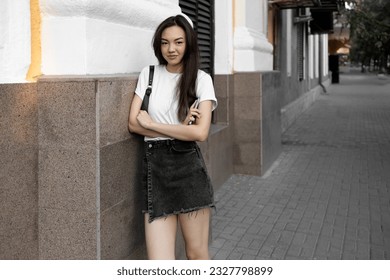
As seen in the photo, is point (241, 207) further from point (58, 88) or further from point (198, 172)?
point (58, 88)

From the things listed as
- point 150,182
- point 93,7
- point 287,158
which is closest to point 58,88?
point 93,7

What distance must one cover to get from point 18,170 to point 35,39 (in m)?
0.81

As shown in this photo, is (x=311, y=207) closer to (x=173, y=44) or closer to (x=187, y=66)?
(x=187, y=66)

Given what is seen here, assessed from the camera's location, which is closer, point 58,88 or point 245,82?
point 58,88

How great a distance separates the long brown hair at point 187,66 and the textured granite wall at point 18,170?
854mm

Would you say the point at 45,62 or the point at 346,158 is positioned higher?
the point at 45,62

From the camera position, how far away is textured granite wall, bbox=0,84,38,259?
8.59 ft

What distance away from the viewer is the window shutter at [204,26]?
5860mm

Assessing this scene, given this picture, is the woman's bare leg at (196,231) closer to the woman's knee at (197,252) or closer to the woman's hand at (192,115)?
the woman's knee at (197,252)

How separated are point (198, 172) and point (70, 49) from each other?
1.08 meters

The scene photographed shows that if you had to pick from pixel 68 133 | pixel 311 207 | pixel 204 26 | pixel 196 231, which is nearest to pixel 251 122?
pixel 204 26

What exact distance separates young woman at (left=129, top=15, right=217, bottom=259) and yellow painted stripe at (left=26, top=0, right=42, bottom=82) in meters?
0.65

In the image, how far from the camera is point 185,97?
2537mm

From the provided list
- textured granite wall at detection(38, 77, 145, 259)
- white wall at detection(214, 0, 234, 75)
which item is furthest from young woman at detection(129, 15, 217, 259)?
white wall at detection(214, 0, 234, 75)
